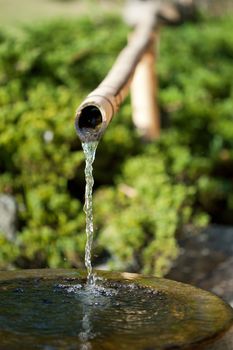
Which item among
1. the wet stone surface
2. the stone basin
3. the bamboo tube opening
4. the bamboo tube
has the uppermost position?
the bamboo tube

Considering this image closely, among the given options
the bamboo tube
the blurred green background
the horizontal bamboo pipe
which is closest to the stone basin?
the horizontal bamboo pipe

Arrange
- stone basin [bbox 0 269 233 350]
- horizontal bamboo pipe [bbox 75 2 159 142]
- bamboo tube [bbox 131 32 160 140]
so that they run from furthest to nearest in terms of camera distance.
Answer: bamboo tube [bbox 131 32 160 140] → horizontal bamboo pipe [bbox 75 2 159 142] → stone basin [bbox 0 269 233 350]

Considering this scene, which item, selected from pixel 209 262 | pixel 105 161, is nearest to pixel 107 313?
pixel 209 262

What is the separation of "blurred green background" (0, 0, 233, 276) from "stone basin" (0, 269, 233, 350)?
7.52 feet

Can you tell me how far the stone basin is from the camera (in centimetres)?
242

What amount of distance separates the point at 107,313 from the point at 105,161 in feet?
13.4

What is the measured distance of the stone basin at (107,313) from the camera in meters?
2.42

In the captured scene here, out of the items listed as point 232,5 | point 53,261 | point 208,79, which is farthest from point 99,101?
point 232,5

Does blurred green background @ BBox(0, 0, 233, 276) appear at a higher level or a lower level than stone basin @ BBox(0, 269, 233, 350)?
higher

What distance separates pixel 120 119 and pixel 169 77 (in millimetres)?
1831

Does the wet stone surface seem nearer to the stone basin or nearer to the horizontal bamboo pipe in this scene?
the horizontal bamboo pipe

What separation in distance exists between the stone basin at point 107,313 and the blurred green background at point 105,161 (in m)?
2.29

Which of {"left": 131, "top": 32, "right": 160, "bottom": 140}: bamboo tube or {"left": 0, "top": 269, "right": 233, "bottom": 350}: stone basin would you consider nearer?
{"left": 0, "top": 269, "right": 233, "bottom": 350}: stone basin

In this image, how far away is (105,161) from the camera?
22.6 ft
